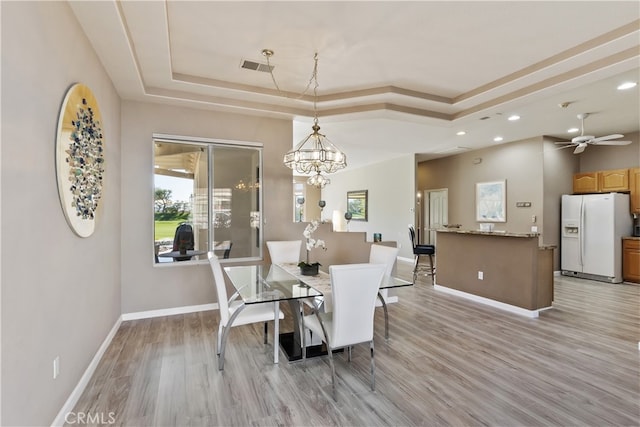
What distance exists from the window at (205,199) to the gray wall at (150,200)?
0.11 m

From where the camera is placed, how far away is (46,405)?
181cm

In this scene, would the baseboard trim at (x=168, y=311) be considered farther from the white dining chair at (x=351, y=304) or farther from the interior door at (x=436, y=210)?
the interior door at (x=436, y=210)

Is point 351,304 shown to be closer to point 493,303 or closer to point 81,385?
point 81,385

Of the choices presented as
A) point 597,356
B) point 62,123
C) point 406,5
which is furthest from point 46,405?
point 597,356

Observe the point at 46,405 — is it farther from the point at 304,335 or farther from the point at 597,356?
the point at 597,356

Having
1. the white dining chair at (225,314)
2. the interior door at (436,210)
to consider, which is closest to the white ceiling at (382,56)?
the white dining chair at (225,314)

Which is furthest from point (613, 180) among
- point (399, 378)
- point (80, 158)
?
point (80, 158)

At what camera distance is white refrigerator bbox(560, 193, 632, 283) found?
5.79 m

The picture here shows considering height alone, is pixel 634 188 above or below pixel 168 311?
above

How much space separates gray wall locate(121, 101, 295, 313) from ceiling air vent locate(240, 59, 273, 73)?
1.06 m

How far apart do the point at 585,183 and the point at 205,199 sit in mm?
7477

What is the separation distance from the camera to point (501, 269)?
4.42 m

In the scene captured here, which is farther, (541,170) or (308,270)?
(541,170)

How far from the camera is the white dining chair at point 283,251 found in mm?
4137
